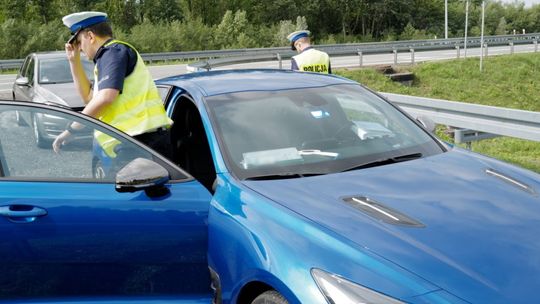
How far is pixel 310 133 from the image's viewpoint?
3.43m

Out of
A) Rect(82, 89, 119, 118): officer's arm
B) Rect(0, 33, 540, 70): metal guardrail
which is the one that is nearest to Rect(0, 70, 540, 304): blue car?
Rect(82, 89, 119, 118): officer's arm

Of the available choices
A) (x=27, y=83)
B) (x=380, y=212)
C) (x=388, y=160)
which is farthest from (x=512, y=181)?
(x=27, y=83)

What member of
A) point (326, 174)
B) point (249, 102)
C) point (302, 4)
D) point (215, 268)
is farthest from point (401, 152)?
point (302, 4)

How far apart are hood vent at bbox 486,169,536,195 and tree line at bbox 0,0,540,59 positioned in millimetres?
32510

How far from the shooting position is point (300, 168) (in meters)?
3.08

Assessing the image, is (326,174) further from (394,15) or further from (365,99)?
(394,15)

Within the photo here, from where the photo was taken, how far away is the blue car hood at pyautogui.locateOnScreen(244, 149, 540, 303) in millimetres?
2107

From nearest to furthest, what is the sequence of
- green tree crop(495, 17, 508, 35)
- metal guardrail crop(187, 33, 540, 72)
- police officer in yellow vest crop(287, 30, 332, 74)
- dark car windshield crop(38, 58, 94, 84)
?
1. police officer in yellow vest crop(287, 30, 332, 74)
2. dark car windshield crop(38, 58, 94, 84)
3. metal guardrail crop(187, 33, 540, 72)
4. green tree crop(495, 17, 508, 35)

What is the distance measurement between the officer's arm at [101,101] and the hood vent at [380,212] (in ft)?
5.61

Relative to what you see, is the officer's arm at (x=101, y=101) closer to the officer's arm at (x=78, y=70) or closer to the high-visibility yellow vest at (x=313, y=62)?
the officer's arm at (x=78, y=70)

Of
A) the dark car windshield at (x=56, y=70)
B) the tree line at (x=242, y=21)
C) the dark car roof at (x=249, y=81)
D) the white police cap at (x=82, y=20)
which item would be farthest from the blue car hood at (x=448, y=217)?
the tree line at (x=242, y=21)

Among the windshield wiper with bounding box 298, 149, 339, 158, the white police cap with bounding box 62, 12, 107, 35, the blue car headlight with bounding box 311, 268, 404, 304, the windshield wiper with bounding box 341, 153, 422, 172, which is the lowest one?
the blue car headlight with bounding box 311, 268, 404, 304

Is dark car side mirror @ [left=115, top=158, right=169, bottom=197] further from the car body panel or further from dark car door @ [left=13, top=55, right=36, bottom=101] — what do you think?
dark car door @ [left=13, top=55, right=36, bottom=101]

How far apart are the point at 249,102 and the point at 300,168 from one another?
2.26 ft
